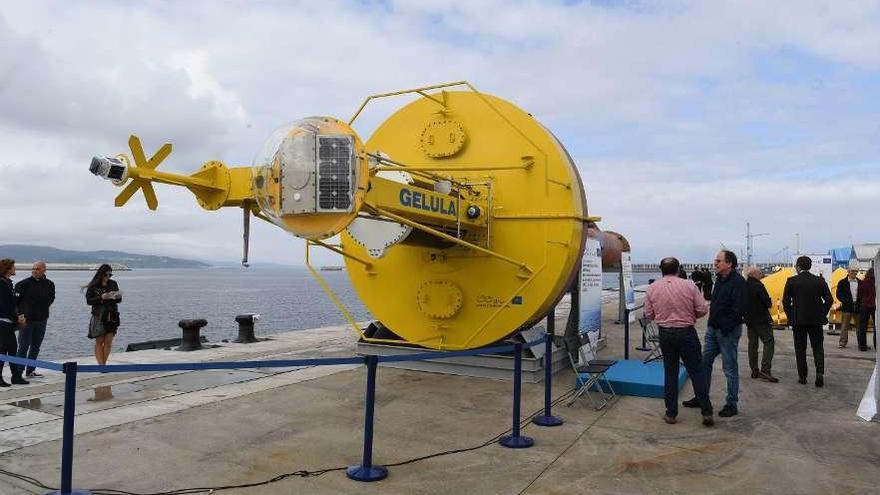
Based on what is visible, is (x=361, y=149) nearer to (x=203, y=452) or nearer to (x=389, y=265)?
(x=203, y=452)

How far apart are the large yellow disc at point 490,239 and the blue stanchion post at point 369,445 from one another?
333 cm

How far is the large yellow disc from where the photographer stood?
7.91m

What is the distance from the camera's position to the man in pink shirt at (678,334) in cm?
610

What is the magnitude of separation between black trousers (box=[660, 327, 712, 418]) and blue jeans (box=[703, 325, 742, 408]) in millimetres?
215

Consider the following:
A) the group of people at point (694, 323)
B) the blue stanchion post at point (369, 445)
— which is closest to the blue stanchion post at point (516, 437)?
the blue stanchion post at point (369, 445)

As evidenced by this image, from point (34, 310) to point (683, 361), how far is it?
8.41 m

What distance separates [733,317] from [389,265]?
182 inches

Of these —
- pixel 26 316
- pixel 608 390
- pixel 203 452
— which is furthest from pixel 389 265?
pixel 26 316

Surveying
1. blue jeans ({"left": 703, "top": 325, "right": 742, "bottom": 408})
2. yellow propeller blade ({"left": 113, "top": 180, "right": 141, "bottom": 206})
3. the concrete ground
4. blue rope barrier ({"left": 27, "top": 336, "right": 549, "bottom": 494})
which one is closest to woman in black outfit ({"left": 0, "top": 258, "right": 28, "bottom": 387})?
the concrete ground

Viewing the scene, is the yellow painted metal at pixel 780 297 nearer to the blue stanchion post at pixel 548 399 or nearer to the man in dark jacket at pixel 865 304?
the man in dark jacket at pixel 865 304

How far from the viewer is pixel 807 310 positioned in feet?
25.9

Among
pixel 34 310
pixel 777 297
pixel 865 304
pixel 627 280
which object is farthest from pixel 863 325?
pixel 34 310

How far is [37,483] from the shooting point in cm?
432

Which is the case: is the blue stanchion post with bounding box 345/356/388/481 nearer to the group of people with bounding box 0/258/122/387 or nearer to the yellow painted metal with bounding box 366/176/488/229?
the yellow painted metal with bounding box 366/176/488/229
